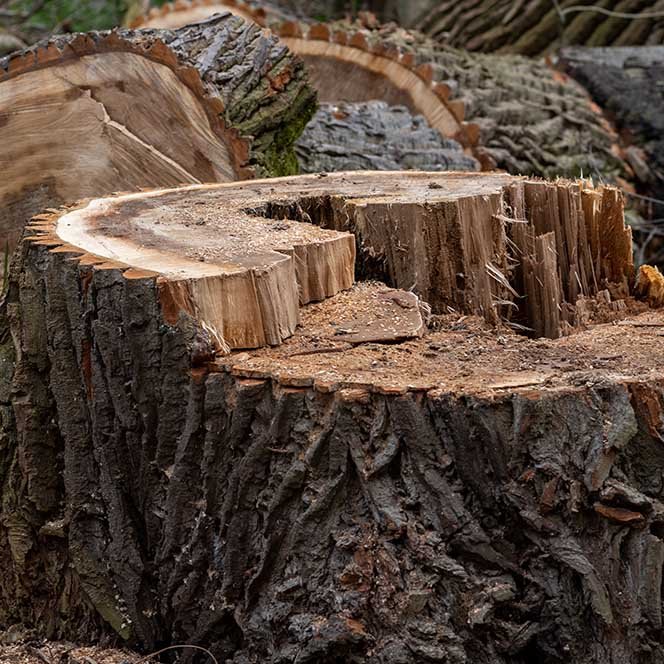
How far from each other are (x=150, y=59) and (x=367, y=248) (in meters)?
1.71

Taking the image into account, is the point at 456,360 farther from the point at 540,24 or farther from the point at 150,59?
the point at 540,24

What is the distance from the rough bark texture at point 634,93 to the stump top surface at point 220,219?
308 cm

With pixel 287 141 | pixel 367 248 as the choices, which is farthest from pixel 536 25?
pixel 367 248

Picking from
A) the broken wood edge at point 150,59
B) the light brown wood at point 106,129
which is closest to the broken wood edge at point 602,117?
the broken wood edge at point 150,59

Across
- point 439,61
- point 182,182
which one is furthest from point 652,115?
point 182,182

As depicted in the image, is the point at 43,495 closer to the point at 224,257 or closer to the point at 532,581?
the point at 224,257

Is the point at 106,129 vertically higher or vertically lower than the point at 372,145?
higher

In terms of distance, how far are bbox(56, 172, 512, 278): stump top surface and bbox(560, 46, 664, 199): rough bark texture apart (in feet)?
10.1

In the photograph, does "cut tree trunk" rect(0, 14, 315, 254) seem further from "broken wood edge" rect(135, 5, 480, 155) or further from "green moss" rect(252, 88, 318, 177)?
"broken wood edge" rect(135, 5, 480, 155)

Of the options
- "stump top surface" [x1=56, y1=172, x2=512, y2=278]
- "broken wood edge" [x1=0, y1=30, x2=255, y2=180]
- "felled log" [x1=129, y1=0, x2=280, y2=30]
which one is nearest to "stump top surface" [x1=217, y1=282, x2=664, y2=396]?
"stump top surface" [x1=56, y1=172, x2=512, y2=278]

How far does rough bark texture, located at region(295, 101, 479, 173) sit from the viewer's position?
4.77m

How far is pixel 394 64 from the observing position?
571cm

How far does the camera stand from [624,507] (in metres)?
1.99

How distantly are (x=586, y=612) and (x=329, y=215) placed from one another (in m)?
1.36
